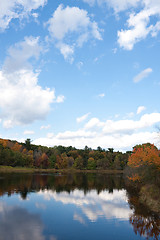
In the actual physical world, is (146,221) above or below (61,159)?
below

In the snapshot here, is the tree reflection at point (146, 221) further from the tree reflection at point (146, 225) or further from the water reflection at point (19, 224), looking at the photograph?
the water reflection at point (19, 224)

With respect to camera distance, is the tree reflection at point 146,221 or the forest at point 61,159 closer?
the tree reflection at point 146,221

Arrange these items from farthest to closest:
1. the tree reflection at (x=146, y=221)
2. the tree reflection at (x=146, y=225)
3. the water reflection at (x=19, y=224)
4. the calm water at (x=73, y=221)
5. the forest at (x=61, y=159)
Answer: the forest at (x=61, y=159) → the tree reflection at (x=146, y=221) → the tree reflection at (x=146, y=225) → the calm water at (x=73, y=221) → the water reflection at (x=19, y=224)

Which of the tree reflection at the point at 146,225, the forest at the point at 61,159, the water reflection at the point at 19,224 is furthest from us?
the forest at the point at 61,159

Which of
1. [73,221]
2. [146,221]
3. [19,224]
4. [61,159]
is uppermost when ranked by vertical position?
[61,159]

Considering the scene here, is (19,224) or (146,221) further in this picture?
(146,221)

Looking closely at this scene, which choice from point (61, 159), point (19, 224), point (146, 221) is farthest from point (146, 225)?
point (61, 159)

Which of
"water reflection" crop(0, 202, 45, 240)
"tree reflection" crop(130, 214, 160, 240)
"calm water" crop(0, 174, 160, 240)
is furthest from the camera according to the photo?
"tree reflection" crop(130, 214, 160, 240)

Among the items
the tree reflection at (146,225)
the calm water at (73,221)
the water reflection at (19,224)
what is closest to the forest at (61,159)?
the calm water at (73,221)

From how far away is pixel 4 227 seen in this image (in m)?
22.2

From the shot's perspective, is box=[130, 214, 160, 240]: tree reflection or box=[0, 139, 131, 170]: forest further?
box=[0, 139, 131, 170]: forest

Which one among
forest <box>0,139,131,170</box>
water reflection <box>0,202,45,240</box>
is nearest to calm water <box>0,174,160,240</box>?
water reflection <box>0,202,45,240</box>

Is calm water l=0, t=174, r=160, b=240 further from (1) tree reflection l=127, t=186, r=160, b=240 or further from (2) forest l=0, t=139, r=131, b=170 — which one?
(2) forest l=0, t=139, r=131, b=170

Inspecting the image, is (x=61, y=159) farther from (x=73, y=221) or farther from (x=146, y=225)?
(x=146, y=225)
